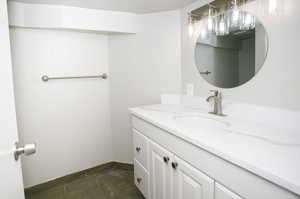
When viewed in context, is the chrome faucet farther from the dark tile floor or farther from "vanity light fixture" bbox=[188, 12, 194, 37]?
the dark tile floor

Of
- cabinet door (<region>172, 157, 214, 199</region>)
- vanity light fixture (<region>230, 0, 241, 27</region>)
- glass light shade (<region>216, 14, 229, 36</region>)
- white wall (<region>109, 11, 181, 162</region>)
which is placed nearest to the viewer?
cabinet door (<region>172, 157, 214, 199</region>)

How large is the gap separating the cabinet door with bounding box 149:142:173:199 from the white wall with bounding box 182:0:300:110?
2.28 feet

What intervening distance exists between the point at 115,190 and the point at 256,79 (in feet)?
5.37

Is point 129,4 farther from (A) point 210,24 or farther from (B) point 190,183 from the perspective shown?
(B) point 190,183

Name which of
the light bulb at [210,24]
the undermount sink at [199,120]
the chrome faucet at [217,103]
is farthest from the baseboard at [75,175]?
the light bulb at [210,24]

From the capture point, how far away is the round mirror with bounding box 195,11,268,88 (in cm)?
131

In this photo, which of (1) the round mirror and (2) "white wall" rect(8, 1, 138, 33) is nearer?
(1) the round mirror

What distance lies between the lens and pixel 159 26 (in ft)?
6.63

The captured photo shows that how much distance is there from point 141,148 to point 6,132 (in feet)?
3.46

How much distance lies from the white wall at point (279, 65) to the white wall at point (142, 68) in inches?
30.9

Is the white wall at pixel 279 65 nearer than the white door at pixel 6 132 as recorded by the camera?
No

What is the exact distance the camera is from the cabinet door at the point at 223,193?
32.2 inches

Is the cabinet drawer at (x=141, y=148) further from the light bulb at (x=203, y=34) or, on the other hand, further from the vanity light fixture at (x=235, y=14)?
the vanity light fixture at (x=235, y=14)

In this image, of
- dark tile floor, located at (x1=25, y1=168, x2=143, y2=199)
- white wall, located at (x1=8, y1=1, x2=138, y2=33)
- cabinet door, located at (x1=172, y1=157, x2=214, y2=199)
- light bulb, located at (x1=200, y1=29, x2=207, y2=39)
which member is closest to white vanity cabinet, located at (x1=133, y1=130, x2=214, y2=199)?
cabinet door, located at (x1=172, y1=157, x2=214, y2=199)
